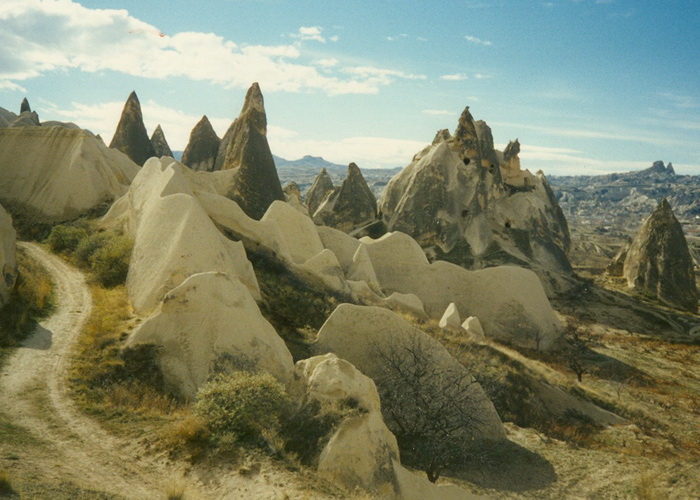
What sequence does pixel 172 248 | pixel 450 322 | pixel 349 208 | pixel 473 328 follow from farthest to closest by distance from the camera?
pixel 349 208
pixel 473 328
pixel 450 322
pixel 172 248

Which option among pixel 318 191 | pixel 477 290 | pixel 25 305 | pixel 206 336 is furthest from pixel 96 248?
pixel 318 191

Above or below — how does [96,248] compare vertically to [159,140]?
below

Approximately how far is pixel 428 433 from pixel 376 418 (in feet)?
11.7

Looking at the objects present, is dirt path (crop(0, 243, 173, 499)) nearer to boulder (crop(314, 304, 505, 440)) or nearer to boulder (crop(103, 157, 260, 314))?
boulder (crop(103, 157, 260, 314))

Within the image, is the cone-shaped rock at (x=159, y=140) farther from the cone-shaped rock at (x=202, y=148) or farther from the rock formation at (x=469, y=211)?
the rock formation at (x=469, y=211)

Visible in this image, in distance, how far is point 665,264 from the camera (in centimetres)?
4597

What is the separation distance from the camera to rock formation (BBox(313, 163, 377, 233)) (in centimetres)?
5138

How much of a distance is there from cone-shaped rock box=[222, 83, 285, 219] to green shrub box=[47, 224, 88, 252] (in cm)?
1165

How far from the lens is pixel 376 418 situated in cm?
1134

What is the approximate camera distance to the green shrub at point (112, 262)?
19.1m

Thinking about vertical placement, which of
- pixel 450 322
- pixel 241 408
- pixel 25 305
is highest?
pixel 25 305

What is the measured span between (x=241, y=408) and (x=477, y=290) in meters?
24.3

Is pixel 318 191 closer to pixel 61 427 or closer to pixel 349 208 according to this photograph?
pixel 349 208

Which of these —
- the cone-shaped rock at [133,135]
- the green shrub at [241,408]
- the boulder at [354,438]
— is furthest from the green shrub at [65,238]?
the cone-shaped rock at [133,135]
